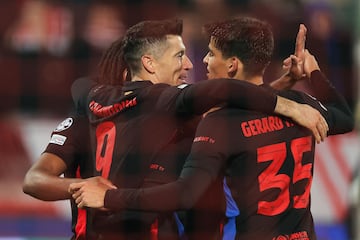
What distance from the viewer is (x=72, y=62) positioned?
4.33 metres

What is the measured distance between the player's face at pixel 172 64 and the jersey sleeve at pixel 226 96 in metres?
0.26

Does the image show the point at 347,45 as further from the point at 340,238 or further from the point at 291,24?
the point at 340,238

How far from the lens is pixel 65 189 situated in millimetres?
2662

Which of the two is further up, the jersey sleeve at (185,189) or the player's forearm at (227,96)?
the player's forearm at (227,96)

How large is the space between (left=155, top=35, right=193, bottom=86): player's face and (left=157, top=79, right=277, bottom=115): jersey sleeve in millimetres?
256

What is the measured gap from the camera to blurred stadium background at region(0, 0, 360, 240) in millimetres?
4277

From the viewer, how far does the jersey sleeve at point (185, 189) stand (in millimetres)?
2436

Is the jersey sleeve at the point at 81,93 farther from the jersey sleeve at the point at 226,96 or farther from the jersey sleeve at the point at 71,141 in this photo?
the jersey sleeve at the point at 226,96

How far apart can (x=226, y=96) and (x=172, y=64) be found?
0.36m

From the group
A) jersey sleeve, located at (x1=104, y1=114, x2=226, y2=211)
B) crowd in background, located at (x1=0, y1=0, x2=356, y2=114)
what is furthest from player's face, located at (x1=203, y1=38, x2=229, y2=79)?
crowd in background, located at (x1=0, y1=0, x2=356, y2=114)

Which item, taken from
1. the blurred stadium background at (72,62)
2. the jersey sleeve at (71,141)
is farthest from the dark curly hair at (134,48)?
the blurred stadium background at (72,62)

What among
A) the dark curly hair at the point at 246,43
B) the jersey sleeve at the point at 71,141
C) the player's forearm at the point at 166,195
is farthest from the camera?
the jersey sleeve at the point at 71,141

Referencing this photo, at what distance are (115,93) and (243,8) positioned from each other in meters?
1.51

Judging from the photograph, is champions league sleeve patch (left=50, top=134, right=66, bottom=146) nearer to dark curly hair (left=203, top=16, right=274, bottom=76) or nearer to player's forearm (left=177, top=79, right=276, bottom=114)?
player's forearm (left=177, top=79, right=276, bottom=114)
